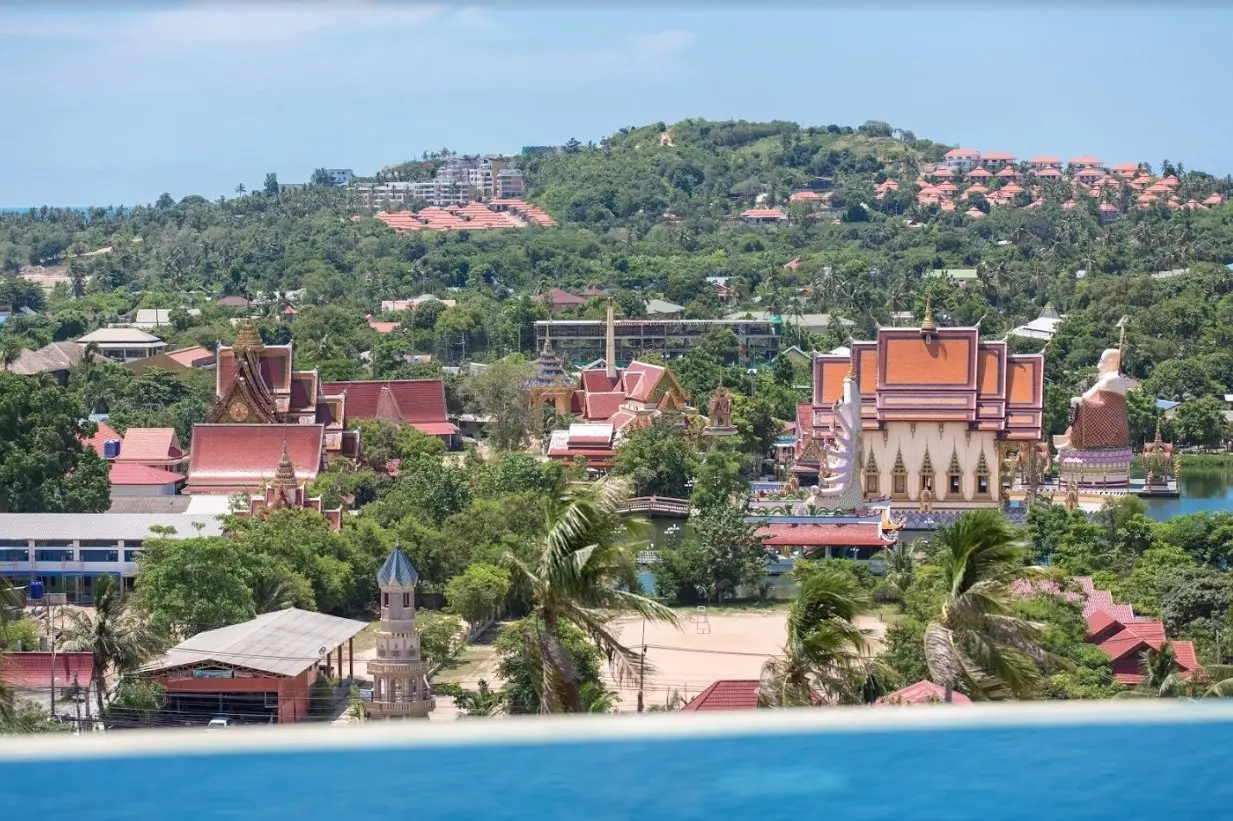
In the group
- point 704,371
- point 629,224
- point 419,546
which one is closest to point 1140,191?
point 629,224

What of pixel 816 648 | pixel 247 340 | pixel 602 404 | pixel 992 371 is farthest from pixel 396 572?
pixel 602 404

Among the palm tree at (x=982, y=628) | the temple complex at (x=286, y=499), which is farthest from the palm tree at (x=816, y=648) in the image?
the temple complex at (x=286, y=499)

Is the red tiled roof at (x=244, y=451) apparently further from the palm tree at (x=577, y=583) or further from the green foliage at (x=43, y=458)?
the palm tree at (x=577, y=583)

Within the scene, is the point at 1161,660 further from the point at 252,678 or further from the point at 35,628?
the point at 35,628

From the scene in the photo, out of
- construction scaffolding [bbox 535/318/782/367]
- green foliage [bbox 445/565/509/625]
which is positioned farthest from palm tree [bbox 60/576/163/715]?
construction scaffolding [bbox 535/318/782/367]

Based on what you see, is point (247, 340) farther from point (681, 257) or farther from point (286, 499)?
Answer: point (681, 257)
